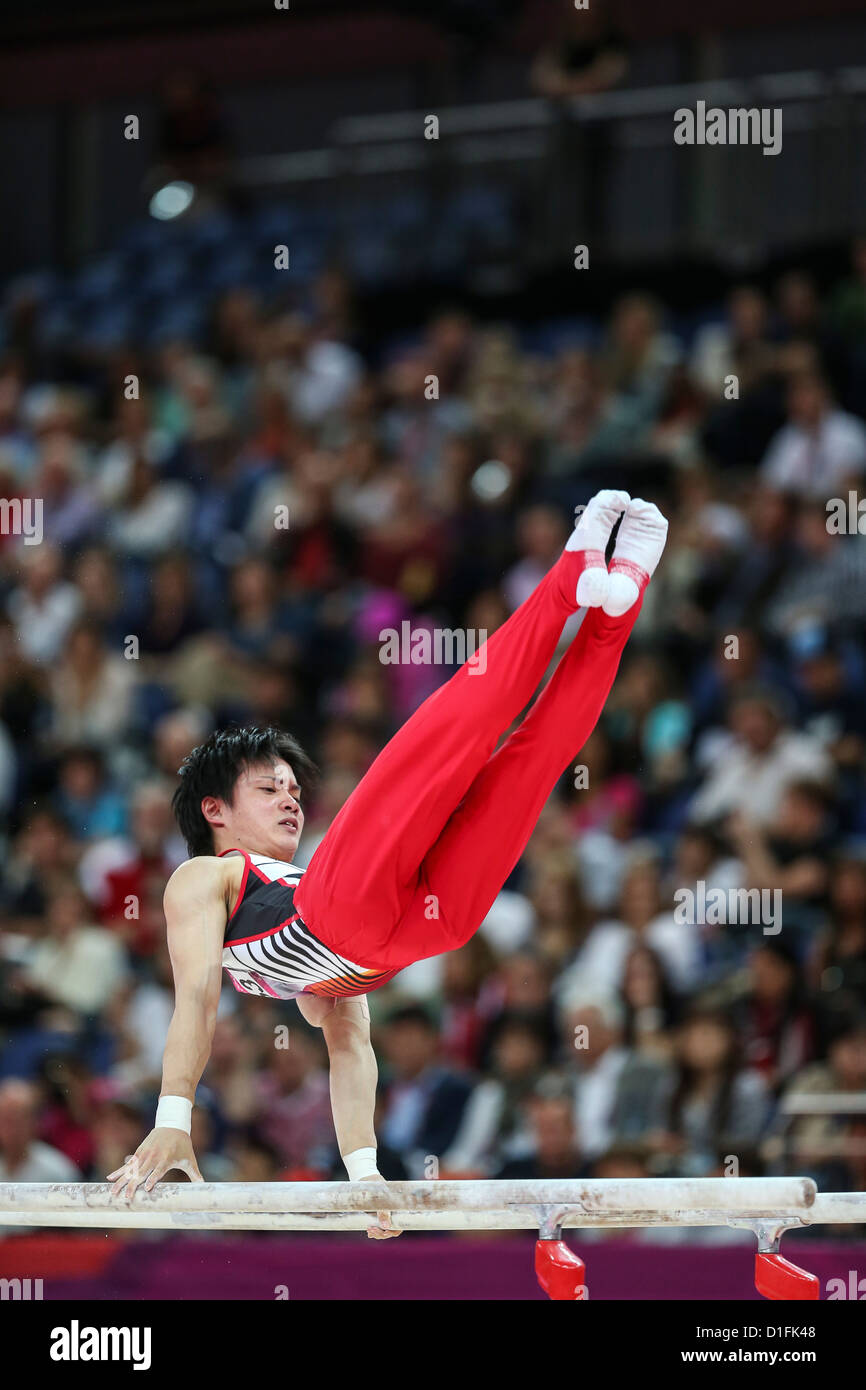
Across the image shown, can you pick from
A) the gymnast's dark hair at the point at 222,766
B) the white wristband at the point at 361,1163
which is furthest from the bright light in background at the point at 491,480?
the white wristband at the point at 361,1163

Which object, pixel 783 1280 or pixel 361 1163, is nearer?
pixel 783 1280

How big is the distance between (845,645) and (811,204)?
2819 millimetres

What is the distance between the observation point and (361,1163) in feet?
13.8

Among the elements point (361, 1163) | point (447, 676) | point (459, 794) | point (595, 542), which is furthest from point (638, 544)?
point (447, 676)

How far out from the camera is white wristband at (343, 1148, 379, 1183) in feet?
13.8

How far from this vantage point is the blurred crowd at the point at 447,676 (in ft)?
19.4

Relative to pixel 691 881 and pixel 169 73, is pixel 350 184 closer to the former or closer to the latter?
pixel 169 73

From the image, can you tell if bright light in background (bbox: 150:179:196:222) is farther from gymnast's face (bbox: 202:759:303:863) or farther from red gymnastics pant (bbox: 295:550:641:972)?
red gymnastics pant (bbox: 295:550:641:972)

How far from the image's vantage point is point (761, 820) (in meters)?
6.55

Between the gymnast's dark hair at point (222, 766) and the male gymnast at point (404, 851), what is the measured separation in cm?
2

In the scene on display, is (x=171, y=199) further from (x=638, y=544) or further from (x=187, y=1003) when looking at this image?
(x=187, y=1003)

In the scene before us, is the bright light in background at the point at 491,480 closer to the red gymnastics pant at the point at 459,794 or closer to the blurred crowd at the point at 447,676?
the blurred crowd at the point at 447,676

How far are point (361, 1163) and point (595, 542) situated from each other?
1.48 meters

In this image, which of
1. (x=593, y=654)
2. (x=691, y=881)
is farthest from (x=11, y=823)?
(x=593, y=654)
